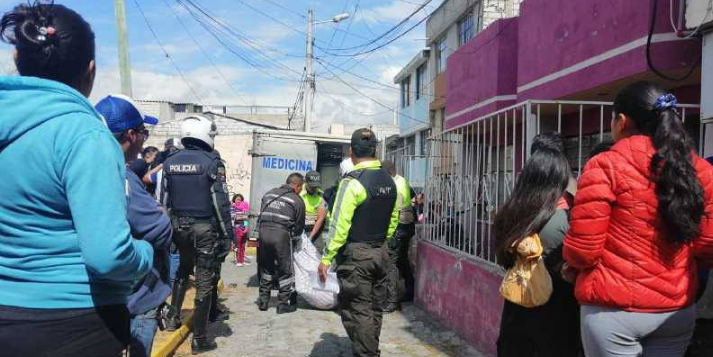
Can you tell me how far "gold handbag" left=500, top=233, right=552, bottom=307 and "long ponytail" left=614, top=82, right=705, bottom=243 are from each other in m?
0.79

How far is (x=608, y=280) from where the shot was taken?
241 centimetres

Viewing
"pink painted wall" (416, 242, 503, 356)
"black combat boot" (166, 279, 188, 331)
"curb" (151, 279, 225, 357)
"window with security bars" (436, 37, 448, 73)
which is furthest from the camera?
"window with security bars" (436, 37, 448, 73)

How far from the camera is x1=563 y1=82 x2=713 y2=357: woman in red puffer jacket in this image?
2354mm

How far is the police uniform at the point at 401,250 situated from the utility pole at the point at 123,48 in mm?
6232

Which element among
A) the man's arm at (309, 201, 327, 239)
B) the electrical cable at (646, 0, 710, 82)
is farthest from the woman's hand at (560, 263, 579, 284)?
the man's arm at (309, 201, 327, 239)

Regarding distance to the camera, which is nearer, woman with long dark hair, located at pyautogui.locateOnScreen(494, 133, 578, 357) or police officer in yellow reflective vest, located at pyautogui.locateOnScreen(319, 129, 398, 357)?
woman with long dark hair, located at pyautogui.locateOnScreen(494, 133, 578, 357)

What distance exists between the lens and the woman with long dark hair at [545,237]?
10.2 feet

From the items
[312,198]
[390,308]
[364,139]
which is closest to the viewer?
[364,139]

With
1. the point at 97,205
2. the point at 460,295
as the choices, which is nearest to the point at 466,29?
the point at 460,295

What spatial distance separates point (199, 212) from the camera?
5.50m

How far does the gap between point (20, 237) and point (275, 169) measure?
9.52 metres

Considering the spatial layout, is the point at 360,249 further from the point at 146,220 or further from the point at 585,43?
the point at 585,43

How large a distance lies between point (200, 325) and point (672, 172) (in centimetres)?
432

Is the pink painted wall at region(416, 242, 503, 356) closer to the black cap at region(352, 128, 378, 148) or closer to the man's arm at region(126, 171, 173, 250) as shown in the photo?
the black cap at region(352, 128, 378, 148)
